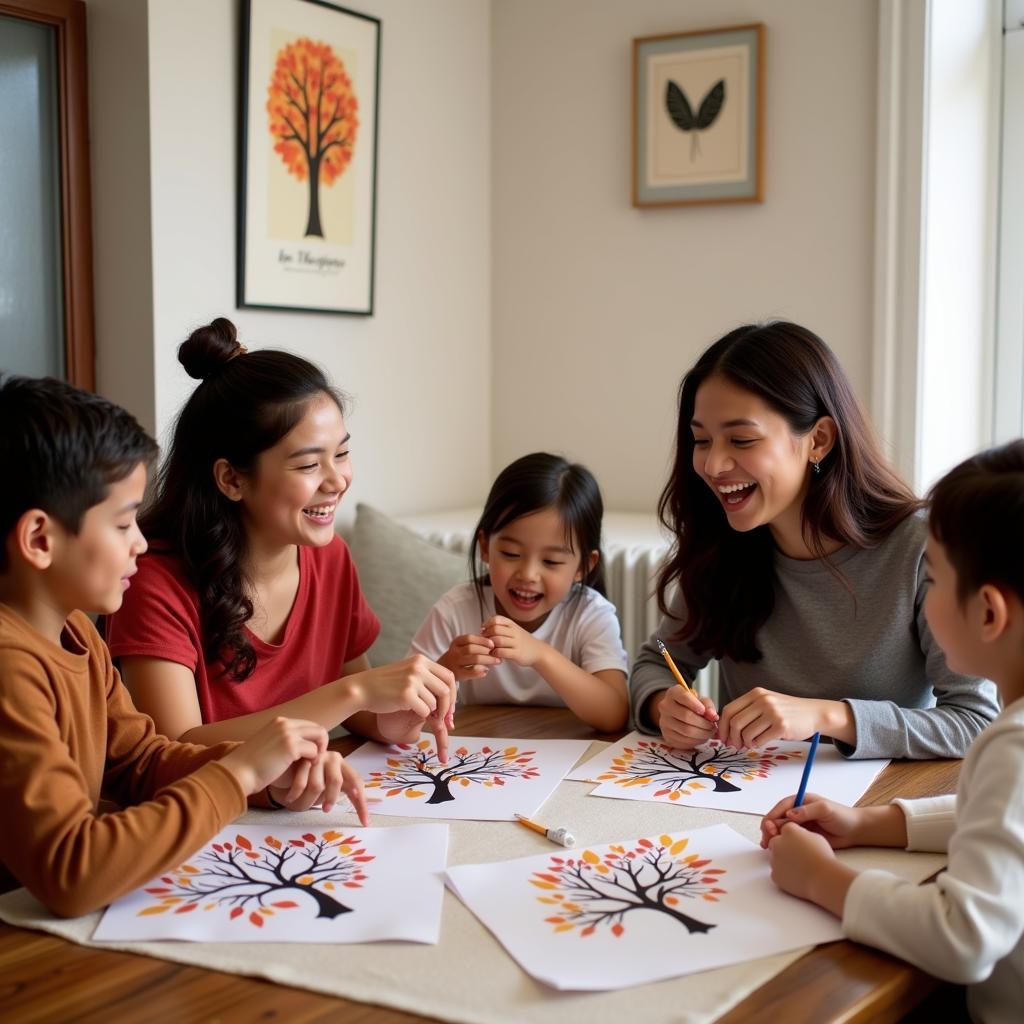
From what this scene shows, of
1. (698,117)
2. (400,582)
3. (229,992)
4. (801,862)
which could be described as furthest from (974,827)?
(698,117)

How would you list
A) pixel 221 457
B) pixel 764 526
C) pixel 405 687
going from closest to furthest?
pixel 405 687, pixel 221 457, pixel 764 526

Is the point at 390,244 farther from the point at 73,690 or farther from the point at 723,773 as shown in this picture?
the point at 73,690

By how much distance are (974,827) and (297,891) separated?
587 millimetres

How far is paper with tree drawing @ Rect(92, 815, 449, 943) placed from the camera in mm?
1038

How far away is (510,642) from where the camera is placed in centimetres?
176

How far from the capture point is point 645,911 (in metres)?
1.07

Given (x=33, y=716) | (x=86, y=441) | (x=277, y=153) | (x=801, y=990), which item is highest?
(x=277, y=153)

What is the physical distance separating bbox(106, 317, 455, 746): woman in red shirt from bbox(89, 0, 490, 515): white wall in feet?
Result: 3.13

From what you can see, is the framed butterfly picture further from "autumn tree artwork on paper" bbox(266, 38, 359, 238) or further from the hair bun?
the hair bun

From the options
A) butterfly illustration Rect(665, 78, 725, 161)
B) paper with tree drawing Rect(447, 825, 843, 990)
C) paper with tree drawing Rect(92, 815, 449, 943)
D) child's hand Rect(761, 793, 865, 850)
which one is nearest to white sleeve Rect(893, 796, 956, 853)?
child's hand Rect(761, 793, 865, 850)

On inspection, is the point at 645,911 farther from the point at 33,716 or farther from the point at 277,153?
the point at 277,153

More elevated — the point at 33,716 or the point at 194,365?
the point at 194,365

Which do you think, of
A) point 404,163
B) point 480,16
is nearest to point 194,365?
point 404,163

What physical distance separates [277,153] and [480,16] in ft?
3.12
